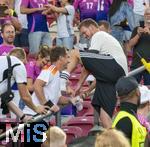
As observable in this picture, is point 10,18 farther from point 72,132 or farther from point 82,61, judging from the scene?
point 72,132

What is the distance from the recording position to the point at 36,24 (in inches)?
526

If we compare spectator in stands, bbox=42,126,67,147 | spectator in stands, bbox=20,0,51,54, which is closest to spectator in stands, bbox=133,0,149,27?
spectator in stands, bbox=20,0,51,54

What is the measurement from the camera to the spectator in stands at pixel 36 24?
13.3 m

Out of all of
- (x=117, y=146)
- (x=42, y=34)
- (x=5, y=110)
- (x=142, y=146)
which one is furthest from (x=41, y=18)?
(x=117, y=146)

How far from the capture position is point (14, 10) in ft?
46.9

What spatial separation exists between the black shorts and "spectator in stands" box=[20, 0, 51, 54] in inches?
144

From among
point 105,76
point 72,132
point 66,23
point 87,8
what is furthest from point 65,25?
point 72,132

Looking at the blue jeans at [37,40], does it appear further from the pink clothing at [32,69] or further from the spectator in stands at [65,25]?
the pink clothing at [32,69]

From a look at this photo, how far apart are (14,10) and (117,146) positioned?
30.4 ft

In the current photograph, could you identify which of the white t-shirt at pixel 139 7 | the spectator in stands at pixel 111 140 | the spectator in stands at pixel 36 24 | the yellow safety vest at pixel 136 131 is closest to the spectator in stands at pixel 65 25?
the spectator in stands at pixel 36 24

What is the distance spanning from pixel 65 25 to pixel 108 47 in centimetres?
412

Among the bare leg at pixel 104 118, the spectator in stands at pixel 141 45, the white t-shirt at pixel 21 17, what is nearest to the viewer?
the bare leg at pixel 104 118

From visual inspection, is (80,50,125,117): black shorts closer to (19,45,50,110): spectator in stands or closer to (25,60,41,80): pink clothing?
(19,45,50,110): spectator in stands

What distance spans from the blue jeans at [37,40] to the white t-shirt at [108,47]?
3613 mm
